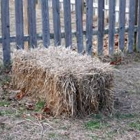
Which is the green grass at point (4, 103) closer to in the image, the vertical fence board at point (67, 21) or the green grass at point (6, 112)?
the green grass at point (6, 112)

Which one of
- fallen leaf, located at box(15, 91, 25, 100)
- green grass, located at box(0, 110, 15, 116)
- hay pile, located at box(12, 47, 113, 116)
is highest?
hay pile, located at box(12, 47, 113, 116)

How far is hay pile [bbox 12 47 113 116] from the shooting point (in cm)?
422

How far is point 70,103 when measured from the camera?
4.23 meters

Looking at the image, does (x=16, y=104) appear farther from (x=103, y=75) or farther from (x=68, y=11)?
(x=68, y=11)

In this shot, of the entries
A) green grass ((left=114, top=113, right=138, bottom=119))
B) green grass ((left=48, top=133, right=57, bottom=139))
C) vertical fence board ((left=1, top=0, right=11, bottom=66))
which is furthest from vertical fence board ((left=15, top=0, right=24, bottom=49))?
green grass ((left=48, top=133, right=57, bottom=139))

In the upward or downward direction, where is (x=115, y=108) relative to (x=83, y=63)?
downward

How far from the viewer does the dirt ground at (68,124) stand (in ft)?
12.9

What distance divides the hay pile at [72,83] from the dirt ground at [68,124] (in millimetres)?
125

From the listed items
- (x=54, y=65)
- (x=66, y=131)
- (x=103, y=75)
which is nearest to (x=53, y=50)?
(x=54, y=65)

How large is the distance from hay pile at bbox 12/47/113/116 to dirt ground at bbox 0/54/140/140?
4.9 inches

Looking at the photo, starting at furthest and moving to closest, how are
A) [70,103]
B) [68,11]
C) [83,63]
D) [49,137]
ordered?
[68,11], [83,63], [70,103], [49,137]

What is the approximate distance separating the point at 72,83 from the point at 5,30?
2.22 metres

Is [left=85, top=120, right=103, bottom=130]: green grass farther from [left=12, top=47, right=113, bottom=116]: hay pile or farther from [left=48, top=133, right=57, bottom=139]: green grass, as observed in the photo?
→ [left=48, top=133, right=57, bottom=139]: green grass

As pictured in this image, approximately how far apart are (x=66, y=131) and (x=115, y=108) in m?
0.85
